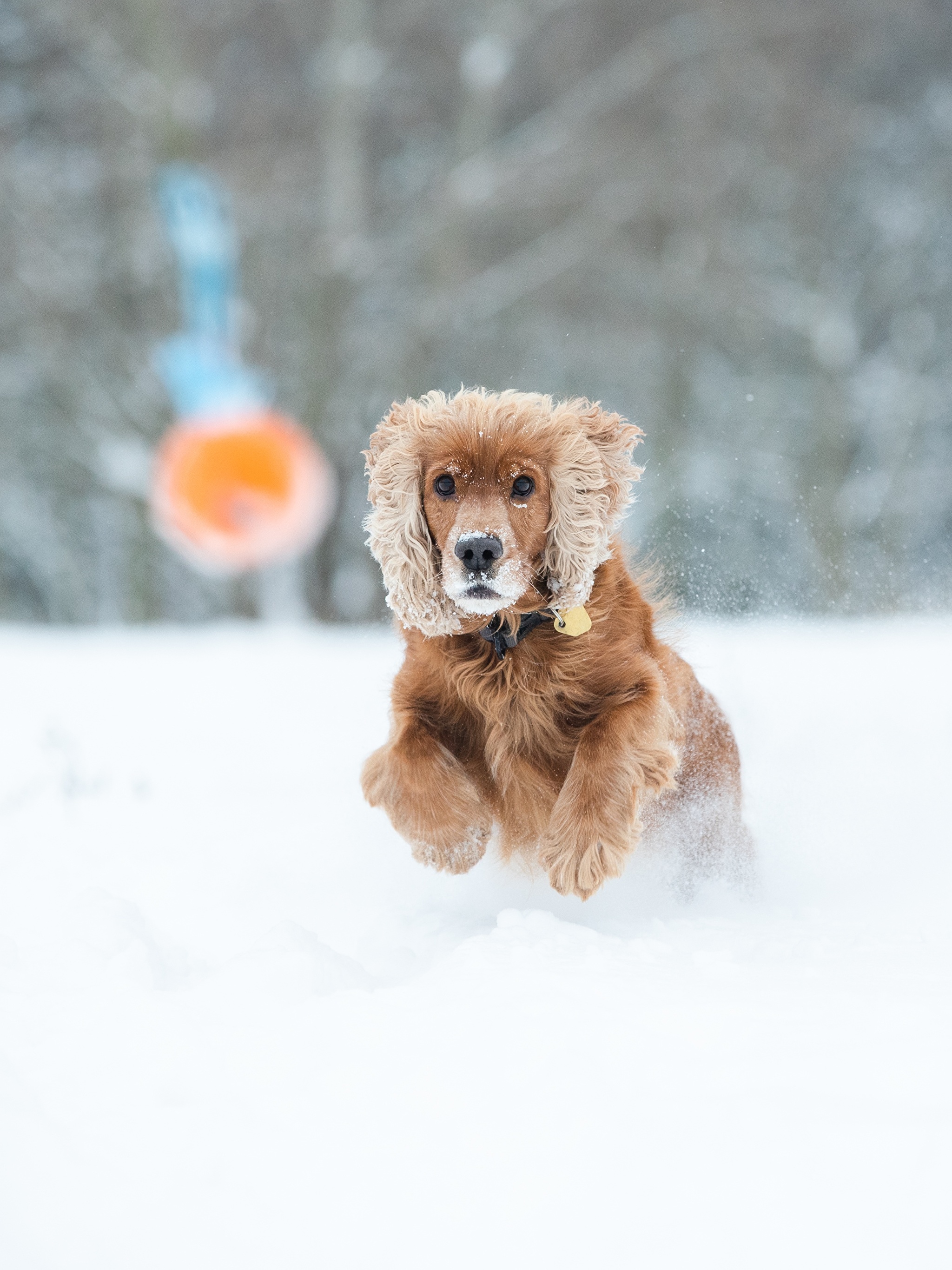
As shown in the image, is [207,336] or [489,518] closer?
[489,518]

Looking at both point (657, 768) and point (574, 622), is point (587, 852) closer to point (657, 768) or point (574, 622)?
point (657, 768)

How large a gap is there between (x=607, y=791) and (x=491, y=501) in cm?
77

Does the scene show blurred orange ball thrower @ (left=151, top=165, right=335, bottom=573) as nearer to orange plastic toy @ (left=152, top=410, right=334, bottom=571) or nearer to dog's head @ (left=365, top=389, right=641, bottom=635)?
→ orange plastic toy @ (left=152, top=410, right=334, bottom=571)

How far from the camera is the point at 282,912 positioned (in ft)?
9.59

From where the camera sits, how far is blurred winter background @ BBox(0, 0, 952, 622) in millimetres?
11422

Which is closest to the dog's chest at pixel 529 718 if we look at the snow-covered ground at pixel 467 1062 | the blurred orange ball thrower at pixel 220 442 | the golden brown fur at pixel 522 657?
the golden brown fur at pixel 522 657

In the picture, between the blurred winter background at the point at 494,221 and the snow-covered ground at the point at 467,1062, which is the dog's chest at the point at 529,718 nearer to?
the snow-covered ground at the point at 467,1062

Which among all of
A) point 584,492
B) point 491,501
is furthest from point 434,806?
point 584,492

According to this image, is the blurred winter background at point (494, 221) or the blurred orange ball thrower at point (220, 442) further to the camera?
the blurred orange ball thrower at point (220, 442)

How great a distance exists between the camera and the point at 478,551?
2.58m

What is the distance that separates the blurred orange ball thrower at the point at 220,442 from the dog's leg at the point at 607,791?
30.8 ft

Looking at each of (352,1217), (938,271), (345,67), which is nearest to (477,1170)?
(352,1217)

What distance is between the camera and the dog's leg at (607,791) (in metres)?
2.69

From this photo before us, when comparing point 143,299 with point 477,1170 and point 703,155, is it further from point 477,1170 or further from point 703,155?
point 477,1170
